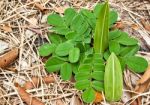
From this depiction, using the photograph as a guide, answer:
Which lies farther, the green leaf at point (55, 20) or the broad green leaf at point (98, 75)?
the green leaf at point (55, 20)

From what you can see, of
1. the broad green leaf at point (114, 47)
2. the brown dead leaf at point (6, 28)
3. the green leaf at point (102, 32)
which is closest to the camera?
the green leaf at point (102, 32)

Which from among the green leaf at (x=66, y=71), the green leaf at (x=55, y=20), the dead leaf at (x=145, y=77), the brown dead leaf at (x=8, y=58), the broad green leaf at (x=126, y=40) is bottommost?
the dead leaf at (x=145, y=77)

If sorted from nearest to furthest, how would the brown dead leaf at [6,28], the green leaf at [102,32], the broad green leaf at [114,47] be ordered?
the green leaf at [102,32] → the broad green leaf at [114,47] → the brown dead leaf at [6,28]

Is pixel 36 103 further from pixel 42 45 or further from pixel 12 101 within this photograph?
pixel 42 45

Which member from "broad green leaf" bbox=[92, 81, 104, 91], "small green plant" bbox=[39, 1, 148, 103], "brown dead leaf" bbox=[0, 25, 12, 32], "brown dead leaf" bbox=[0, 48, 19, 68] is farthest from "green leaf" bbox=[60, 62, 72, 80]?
"brown dead leaf" bbox=[0, 25, 12, 32]

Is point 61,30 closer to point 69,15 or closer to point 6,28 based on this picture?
point 69,15

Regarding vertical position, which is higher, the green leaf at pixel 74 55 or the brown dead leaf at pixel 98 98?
the green leaf at pixel 74 55

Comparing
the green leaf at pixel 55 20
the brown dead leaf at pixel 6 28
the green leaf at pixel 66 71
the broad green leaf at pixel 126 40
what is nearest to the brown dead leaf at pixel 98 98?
the green leaf at pixel 66 71

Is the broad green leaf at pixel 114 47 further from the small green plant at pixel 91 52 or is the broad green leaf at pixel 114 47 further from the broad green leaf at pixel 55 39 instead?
the broad green leaf at pixel 55 39
